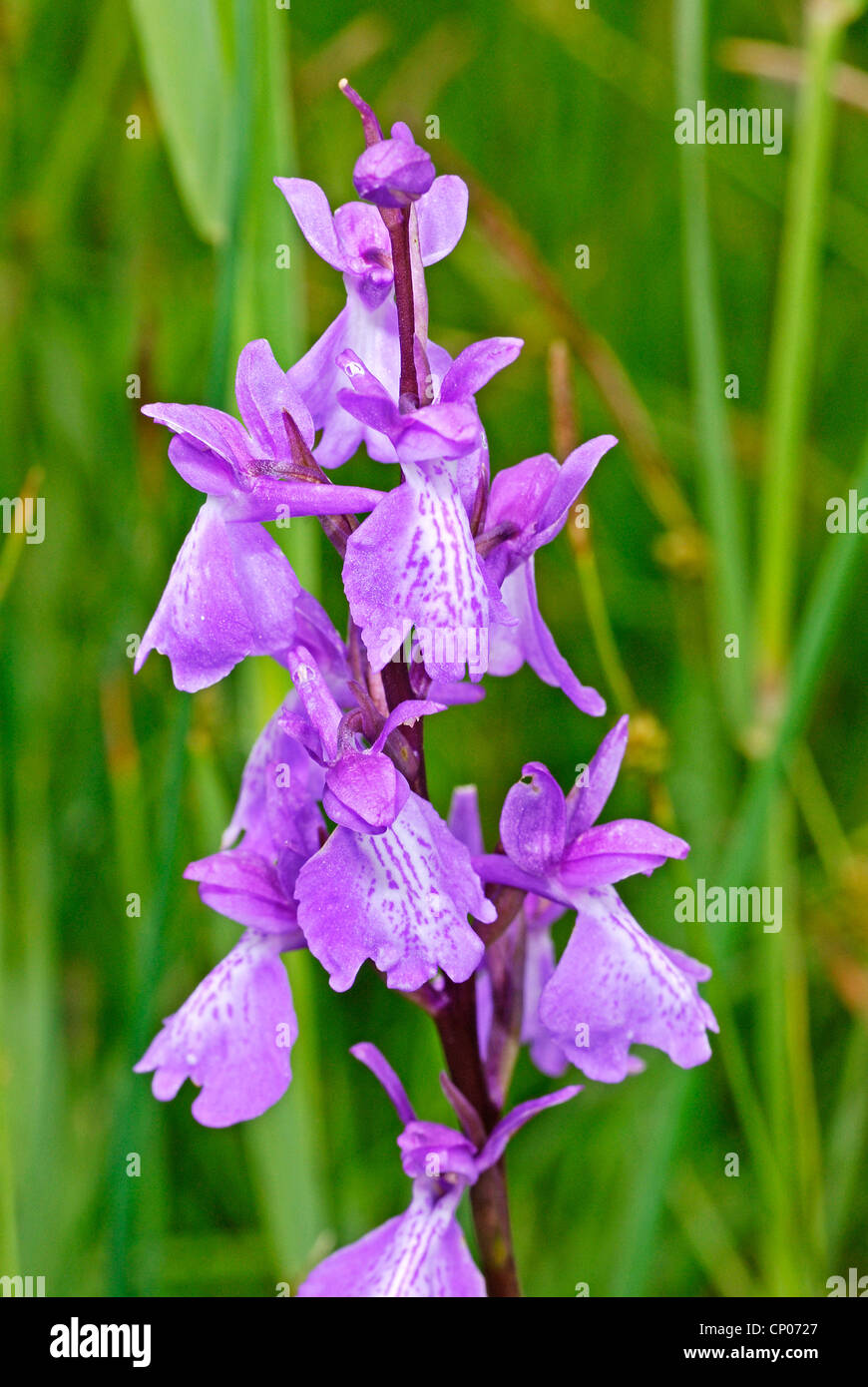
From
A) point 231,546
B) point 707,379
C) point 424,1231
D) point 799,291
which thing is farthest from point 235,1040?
point 799,291

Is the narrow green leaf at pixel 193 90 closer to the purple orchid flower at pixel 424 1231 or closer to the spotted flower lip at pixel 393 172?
the spotted flower lip at pixel 393 172

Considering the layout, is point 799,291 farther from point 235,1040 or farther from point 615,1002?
point 235,1040

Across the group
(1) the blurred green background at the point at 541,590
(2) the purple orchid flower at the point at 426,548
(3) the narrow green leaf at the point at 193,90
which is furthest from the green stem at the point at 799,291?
(2) the purple orchid flower at the point at 426,548

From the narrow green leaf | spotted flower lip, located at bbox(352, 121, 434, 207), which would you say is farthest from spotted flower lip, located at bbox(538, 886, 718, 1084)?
the narrow green leaf

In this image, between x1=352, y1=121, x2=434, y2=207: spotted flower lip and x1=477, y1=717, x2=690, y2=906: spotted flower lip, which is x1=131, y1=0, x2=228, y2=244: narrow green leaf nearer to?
x1=352, y1=121, x2=434, y2=207: spotted flower lip

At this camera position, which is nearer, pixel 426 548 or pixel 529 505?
pixel 426 548
